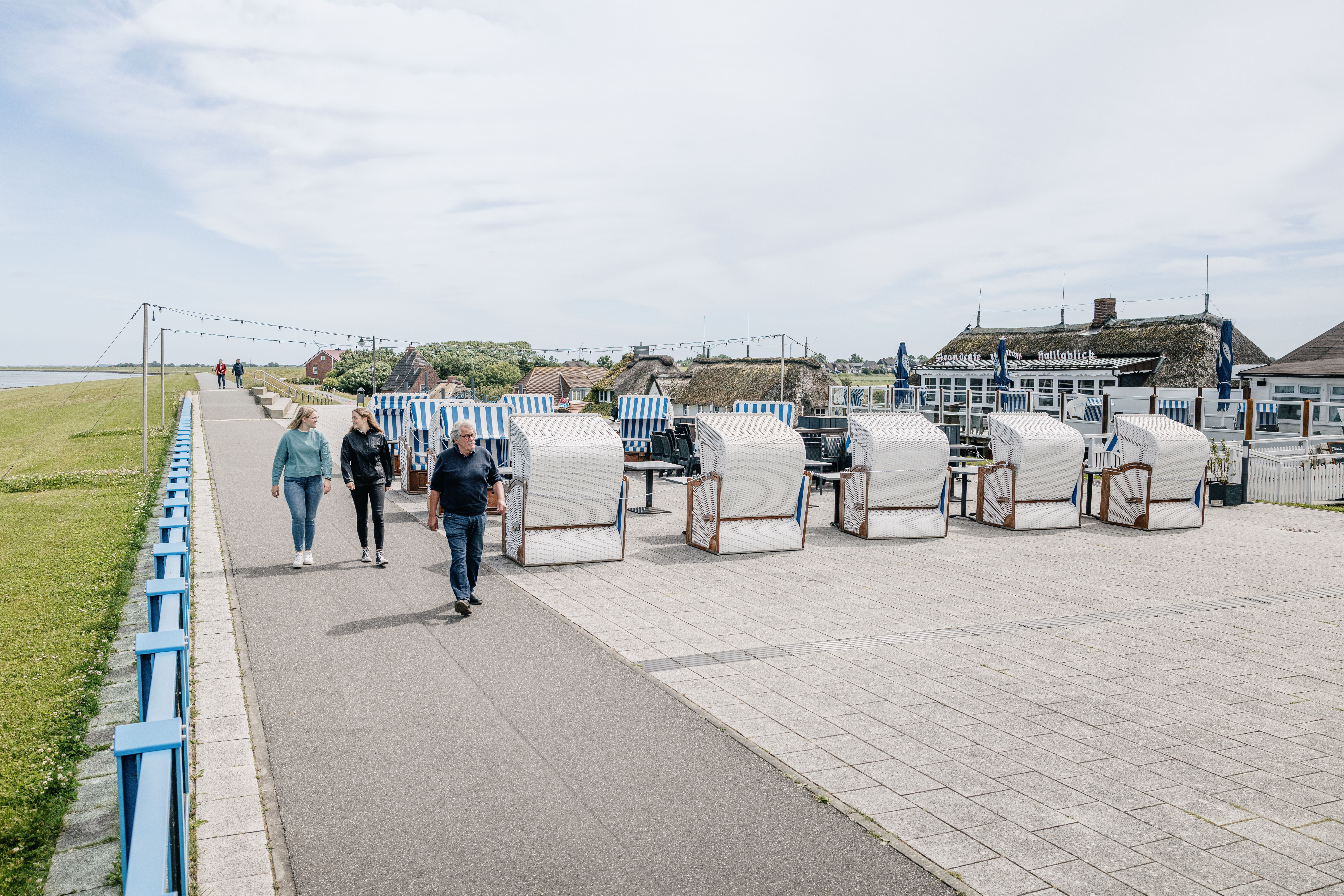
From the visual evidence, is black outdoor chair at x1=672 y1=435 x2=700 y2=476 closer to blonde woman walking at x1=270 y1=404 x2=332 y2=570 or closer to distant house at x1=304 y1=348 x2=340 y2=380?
blonde woman walking at x1=270 y1=404 x2=332 y2=570

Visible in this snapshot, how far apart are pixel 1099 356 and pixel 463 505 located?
36.9m

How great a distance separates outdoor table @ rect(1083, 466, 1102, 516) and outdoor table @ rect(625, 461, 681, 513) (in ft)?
20.6

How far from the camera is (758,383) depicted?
148ft

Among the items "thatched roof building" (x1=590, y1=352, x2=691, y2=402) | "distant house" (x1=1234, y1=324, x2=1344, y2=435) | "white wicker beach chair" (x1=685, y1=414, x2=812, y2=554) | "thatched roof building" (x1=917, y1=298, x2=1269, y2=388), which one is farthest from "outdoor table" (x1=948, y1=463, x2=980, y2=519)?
"thatched roof building" (x1=590, y1=352, x2=691, y2=402)

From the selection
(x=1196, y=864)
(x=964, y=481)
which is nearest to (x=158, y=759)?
(x=1196, y=864)

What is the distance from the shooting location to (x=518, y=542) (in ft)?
33.8

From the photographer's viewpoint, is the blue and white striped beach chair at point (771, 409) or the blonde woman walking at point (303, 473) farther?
the blue and white striped beach chair at point (771, 409)

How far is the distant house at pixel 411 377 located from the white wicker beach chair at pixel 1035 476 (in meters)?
75.6

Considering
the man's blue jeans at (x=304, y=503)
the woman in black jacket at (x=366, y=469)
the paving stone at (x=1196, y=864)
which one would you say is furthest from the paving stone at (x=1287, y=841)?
the man's blue jeans at (x=304, y=503)

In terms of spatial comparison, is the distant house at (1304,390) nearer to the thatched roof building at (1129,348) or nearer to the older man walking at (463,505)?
the thatched roof building at (1129,348)

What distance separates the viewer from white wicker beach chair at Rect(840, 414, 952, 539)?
40.3ft

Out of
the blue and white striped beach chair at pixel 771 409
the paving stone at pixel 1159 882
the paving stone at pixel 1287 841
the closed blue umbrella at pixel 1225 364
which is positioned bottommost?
the paving stone at pixel 1159 882

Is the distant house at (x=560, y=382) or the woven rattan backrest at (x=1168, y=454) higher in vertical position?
the distant house at (x=560, y=382)

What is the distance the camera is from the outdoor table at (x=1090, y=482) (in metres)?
14.4
